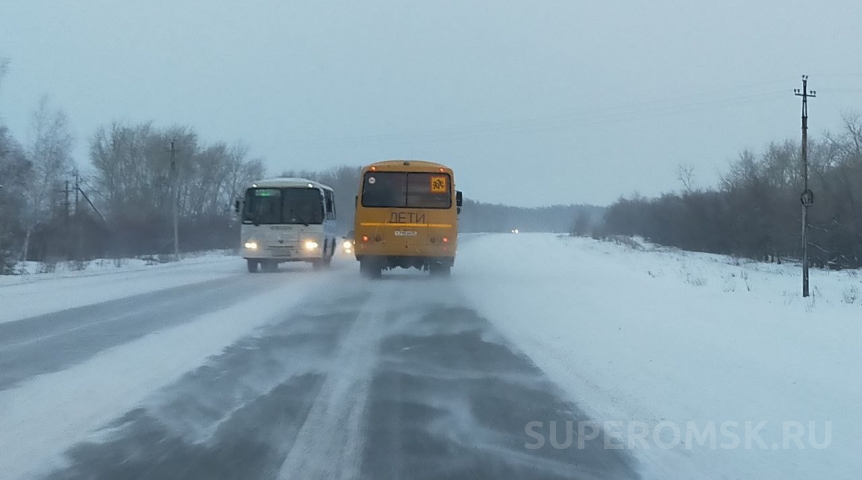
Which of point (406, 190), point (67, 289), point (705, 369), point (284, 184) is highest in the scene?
point (284, 184)

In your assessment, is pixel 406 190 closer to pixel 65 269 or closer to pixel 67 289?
pixel 67 289

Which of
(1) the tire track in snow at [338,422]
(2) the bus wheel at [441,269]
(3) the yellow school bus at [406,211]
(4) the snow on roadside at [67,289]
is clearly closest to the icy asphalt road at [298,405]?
(1) the tire track in snow at [338,422]

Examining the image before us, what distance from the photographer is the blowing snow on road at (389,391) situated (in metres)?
6.12

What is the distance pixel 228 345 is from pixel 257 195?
1920cm

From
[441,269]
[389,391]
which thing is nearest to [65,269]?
[441,269]

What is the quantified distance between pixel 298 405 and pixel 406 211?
17.9 m

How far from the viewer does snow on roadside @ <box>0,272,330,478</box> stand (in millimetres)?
6410

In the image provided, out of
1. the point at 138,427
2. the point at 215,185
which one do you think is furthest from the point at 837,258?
the point at 215,185

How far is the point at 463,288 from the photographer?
23.0 metres

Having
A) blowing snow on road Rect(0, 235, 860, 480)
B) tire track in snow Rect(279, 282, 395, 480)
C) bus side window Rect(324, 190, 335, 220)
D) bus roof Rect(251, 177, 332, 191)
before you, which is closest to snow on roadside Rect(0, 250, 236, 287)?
bus roof Rect(251, 177, 332, 191)

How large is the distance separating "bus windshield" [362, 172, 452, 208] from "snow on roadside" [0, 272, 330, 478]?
38.3ft

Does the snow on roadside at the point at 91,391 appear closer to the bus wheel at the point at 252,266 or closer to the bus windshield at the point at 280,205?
the bus windshield at the point at 280,205

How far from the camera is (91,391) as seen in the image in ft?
28.0

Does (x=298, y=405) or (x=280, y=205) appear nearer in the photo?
(x=298, y=405)
